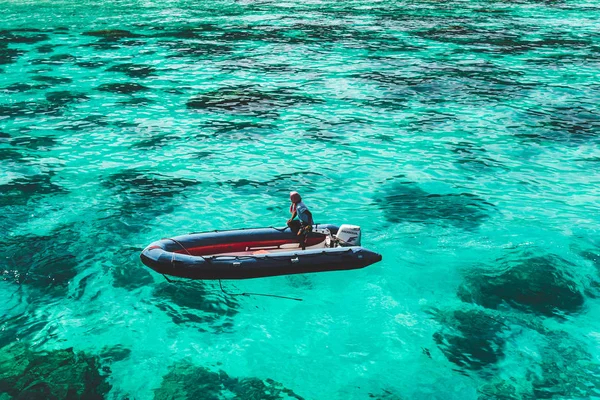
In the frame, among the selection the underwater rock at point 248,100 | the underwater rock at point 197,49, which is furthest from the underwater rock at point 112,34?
the underwater rock at point 248,100

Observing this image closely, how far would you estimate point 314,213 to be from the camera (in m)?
18.0

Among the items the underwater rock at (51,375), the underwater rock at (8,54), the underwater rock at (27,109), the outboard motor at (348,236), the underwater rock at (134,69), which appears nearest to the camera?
the underwater rock at (51,375)

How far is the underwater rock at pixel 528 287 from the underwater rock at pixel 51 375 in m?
8.12

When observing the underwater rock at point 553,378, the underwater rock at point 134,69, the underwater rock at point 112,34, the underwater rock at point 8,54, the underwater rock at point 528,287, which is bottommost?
the underwater rock at point 553,378

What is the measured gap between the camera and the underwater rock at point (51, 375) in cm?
1088

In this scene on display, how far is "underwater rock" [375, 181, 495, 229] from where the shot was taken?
17688 millimetres

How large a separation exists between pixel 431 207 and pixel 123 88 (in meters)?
19.6

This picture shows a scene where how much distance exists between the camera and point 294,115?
2719cm

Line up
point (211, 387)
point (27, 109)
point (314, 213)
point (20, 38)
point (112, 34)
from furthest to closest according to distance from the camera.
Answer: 1. point (112, 34)
2. point (20, 38)
3. point (27, 109)
4. point (314, 213)
5. point (211, 387)

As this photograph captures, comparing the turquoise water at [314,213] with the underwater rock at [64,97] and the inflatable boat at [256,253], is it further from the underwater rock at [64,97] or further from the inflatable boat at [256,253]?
the inflatable boat at [256,253]

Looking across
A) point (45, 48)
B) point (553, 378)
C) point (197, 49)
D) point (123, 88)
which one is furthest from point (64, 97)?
point (553, 378)

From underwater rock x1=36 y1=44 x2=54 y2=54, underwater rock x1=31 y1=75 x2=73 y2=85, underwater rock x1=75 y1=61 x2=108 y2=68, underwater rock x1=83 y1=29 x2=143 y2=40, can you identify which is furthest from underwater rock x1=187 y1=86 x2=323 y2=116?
underwater rock x1=83 y1=29 x2=143 y2=40

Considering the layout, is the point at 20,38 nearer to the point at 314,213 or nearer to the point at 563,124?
the point at 314,213

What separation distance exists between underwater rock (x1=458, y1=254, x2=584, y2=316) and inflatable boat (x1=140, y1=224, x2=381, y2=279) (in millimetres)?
2482
